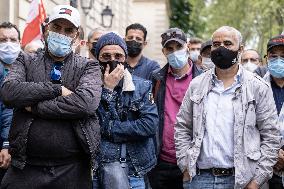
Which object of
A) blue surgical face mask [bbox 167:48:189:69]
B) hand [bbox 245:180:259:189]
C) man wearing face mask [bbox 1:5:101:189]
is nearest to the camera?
man wearing face mask [bbox 1:5:101:189]

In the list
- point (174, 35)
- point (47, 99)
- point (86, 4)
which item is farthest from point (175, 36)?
point (86, 4)

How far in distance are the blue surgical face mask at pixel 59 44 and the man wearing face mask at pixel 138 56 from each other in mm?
2088

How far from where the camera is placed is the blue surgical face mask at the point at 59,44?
5363 mm

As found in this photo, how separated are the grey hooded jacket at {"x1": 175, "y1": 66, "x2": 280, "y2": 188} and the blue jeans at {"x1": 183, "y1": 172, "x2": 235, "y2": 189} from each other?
82 millimetres

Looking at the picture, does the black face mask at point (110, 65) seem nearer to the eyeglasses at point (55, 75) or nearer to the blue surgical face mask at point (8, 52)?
the eyeglasses at point (55, 75)

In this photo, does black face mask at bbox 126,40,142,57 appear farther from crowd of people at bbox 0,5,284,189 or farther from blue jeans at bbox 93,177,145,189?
blue jeans at bbox 93,177,145,189

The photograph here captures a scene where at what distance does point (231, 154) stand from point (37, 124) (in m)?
1.63

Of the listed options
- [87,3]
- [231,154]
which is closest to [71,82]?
[231,154]

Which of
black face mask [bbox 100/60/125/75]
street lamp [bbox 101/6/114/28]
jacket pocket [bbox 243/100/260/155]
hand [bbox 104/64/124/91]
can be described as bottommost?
jacket pocket [bbox 243/100/260/155]

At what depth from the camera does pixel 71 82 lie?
5379 mm

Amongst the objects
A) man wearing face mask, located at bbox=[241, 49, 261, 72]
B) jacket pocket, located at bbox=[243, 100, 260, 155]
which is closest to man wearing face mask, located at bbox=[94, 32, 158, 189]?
jacket pocket, located at bbox=[243, 100, 260, 155]

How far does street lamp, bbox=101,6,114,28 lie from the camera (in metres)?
19.0

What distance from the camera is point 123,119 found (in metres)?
5.73

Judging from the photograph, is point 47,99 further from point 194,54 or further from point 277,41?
point 194,54
